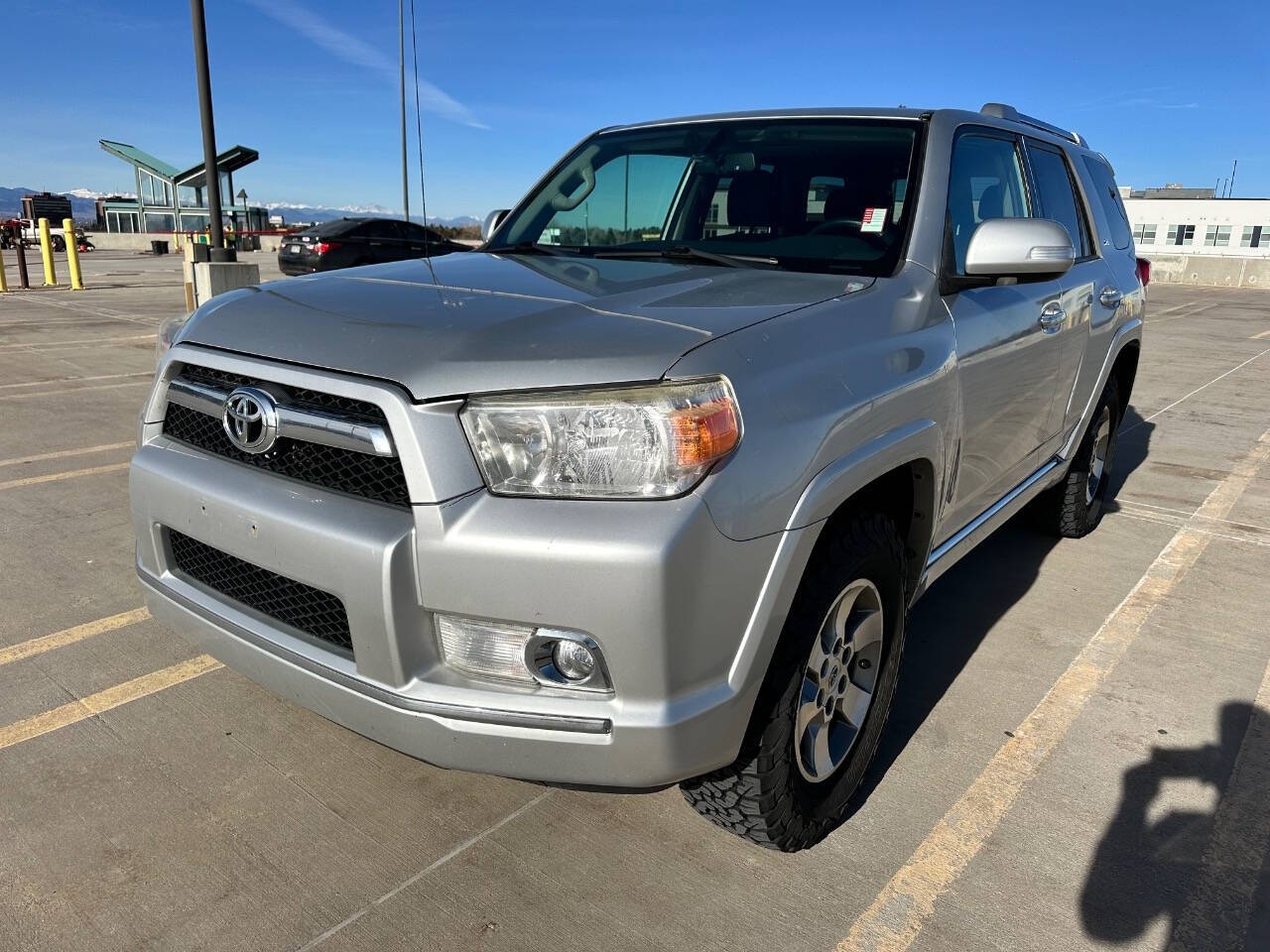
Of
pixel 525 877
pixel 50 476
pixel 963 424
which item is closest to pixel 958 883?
pixel 525 877

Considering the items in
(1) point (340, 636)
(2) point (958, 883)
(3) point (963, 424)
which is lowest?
(2) point (958, 883)

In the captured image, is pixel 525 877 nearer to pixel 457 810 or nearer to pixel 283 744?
pixel 457 810

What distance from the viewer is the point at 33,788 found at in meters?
2.57

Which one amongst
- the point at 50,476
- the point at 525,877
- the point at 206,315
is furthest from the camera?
the point at 50,476

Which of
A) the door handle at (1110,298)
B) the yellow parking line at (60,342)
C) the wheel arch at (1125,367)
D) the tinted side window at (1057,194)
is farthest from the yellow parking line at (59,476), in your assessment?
the yellow parking line at (60,342)

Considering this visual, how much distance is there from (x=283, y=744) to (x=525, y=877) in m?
0.96

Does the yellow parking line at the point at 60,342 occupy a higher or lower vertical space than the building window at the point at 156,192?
lower

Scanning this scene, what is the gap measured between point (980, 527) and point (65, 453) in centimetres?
548

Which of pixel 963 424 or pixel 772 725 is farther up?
pixel 963 424

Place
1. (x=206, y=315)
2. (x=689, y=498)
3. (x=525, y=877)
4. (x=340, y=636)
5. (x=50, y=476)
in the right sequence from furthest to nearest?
(x=50, y=476), (x=206, y=315), (x=525, y=877), (x=340, y=636), (x=689, y=498)

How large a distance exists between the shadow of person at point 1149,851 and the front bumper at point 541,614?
1.07 meters

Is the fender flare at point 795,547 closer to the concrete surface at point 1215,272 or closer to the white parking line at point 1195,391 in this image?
the white parking line at point 1195,391

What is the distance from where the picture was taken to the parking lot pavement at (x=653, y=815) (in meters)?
2.15

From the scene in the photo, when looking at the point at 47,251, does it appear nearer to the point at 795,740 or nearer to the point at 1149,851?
the point at 795,740
